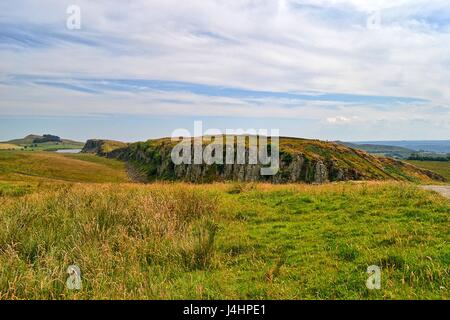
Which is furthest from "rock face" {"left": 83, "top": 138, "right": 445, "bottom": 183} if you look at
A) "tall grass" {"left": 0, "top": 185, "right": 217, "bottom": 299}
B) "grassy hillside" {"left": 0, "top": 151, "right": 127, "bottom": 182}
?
"tall grass" {"left": 0, "top": 185, "right": 217, "bottom": 299}

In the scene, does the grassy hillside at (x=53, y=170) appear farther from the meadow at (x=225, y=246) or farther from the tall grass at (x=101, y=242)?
the meadow at (x=225, y=246)

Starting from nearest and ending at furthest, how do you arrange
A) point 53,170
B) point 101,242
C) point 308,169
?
point 101,242, point 308,169, point 53,170

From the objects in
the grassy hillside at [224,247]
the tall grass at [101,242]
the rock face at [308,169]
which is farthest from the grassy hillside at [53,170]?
the grassy hillside at [224,247]

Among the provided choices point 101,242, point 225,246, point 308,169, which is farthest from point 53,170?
point 225,246

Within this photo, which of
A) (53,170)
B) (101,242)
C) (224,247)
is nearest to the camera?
(101,242)

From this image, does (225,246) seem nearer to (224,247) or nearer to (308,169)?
(224,247)

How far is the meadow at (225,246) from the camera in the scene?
334 inches

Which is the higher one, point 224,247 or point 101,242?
point 101,242

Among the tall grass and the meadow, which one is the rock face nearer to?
the meadow

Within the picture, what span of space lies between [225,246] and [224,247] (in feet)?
0.28

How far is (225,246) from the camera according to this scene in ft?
40.1

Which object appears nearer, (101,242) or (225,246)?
(101,242)
